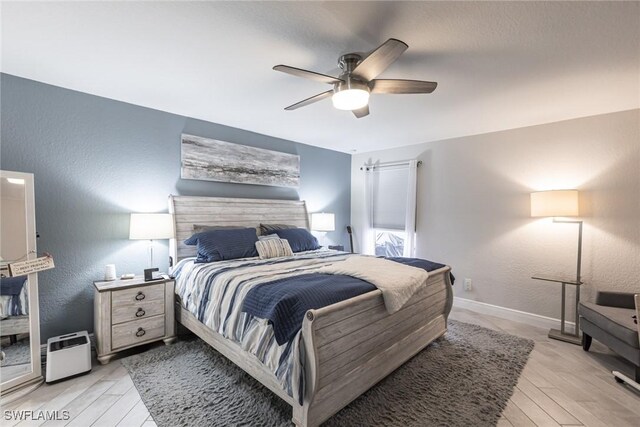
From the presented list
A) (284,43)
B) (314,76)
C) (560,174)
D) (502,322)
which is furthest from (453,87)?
(502,322)

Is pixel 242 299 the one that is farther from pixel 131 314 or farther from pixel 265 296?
pixel 131 314

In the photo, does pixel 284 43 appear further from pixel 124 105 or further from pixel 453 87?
pixel 124 105

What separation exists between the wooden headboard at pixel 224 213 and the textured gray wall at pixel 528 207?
1939mm

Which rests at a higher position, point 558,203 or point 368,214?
point 558,203

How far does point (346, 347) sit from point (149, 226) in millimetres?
2142

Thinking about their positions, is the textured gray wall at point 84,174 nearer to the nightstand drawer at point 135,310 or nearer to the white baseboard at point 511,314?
the nightstand drawer at point 135,310

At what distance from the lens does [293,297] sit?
5.56 ft

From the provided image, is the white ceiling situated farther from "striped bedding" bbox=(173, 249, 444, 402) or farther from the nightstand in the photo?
the nightstand

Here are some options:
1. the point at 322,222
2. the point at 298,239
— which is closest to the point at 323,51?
the point at 298,239

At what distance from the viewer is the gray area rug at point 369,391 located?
1.78 m

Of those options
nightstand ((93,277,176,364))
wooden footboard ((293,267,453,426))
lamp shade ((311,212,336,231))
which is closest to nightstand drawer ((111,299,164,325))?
nightstand ((93,277,176,364))

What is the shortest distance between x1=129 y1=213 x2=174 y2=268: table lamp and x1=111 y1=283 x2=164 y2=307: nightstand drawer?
1.52 feet

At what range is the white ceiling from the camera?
1.57 m

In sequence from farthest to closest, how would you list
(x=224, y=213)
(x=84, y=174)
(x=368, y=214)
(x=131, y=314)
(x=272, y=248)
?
(x=368, y=214) → (x=224, y=213) → (x=272, y=248) → (x=84, y=174) → (x=131, y=314)
